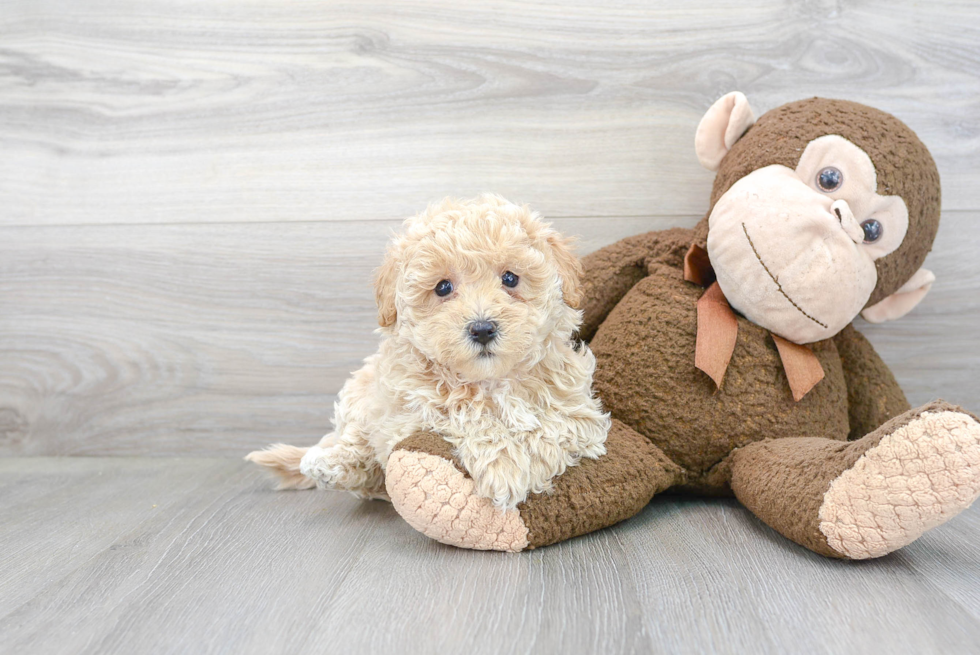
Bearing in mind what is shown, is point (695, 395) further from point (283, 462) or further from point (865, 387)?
point (283, 462)

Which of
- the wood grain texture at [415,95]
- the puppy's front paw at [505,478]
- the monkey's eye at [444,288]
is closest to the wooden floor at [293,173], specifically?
the wood grain texture at [415,95]

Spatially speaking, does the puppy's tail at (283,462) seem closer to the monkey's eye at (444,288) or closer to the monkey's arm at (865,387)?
the monkey's eye at (444,288)

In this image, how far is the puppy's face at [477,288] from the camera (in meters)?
0.74

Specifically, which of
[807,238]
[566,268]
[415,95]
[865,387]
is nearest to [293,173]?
[415,95]

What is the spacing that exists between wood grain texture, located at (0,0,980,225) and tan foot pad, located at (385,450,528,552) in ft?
1.79

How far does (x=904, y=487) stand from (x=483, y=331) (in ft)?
1.44

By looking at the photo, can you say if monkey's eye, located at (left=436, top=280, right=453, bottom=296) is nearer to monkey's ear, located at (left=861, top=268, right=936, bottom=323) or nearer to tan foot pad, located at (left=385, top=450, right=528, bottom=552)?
tan foot pad, located at (left=385, top=450, right=528, bottom=552)

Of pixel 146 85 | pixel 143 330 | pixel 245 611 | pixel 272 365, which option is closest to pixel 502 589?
pixel 245 611

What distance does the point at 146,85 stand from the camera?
119 centimetres

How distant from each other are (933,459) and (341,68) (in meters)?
1.01

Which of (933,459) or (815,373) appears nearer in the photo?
(933,459)

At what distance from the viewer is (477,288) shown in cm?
76

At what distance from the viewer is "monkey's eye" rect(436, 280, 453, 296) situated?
773 millimetres

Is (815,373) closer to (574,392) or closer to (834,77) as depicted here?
(574,392)
